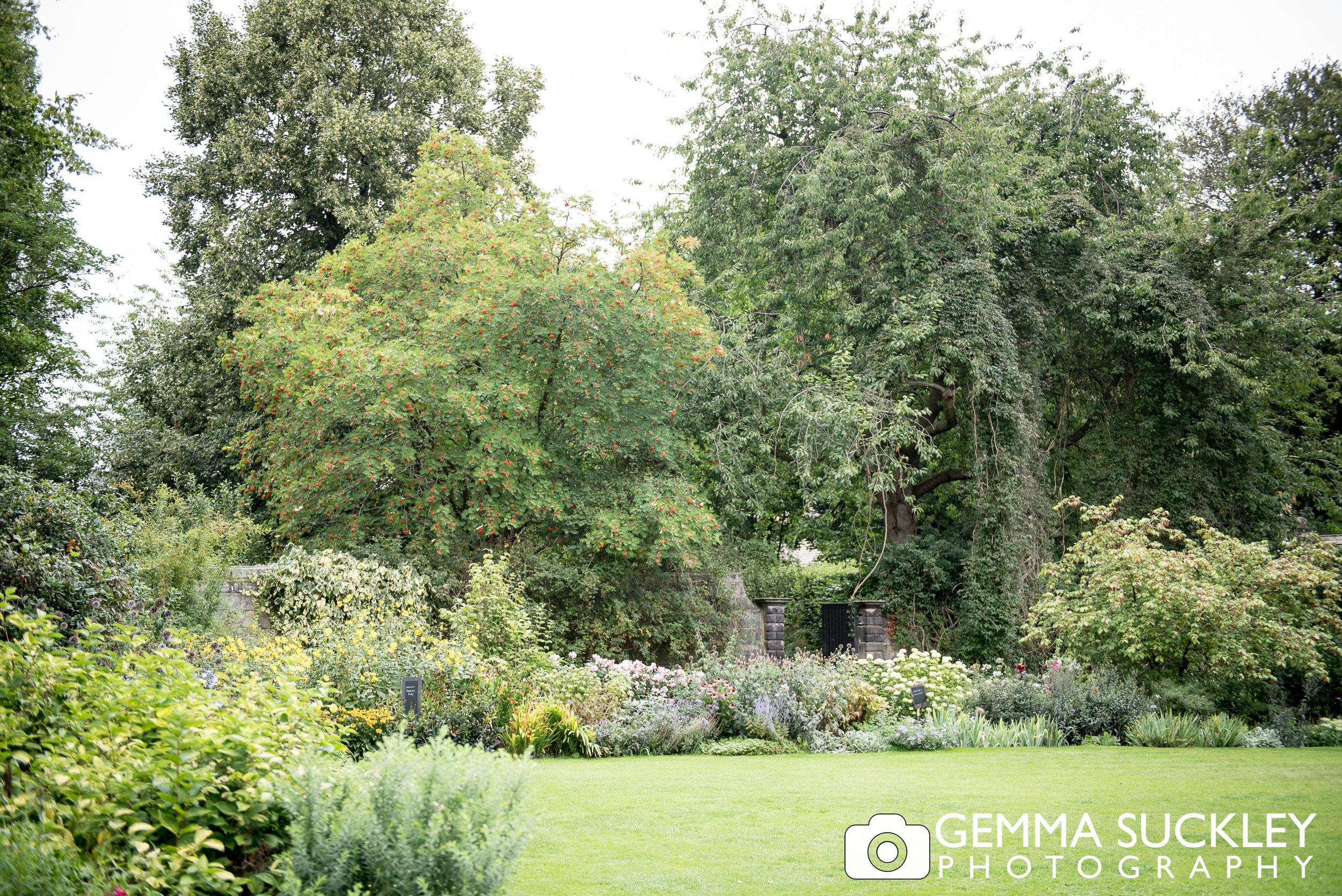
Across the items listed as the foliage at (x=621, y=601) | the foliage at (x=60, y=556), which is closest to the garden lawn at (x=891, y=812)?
the foliage at (x=60, y=556)

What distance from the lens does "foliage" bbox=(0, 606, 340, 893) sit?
339 cm

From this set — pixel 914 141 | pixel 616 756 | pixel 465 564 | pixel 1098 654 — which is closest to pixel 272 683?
pixel 616 756

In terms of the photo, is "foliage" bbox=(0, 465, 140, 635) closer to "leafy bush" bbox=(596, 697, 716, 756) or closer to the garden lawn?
the garden lawn

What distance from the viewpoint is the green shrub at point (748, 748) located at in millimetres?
9703

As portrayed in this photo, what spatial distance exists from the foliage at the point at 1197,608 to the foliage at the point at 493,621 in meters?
6.77

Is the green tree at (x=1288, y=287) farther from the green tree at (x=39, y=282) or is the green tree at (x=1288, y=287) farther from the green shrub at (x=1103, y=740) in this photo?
the green tree at (x=39, y=282)

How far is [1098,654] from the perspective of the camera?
12.1m

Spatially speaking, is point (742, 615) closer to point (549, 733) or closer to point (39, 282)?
point (549, 733)

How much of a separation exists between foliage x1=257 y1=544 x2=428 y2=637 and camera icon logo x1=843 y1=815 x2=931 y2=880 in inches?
249

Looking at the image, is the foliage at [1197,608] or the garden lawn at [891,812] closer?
the garden lawn at [891,812]

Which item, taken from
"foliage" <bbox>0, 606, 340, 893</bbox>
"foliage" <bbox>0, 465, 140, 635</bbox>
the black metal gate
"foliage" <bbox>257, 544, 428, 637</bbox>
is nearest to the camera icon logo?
"foliage" <bbox>0, 606, 340, 893</bbox>

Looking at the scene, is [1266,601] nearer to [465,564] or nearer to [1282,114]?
[465,564]

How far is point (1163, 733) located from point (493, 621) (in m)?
7.26

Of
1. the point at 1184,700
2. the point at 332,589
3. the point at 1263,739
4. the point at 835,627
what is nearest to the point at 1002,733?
the point at 1184,700
